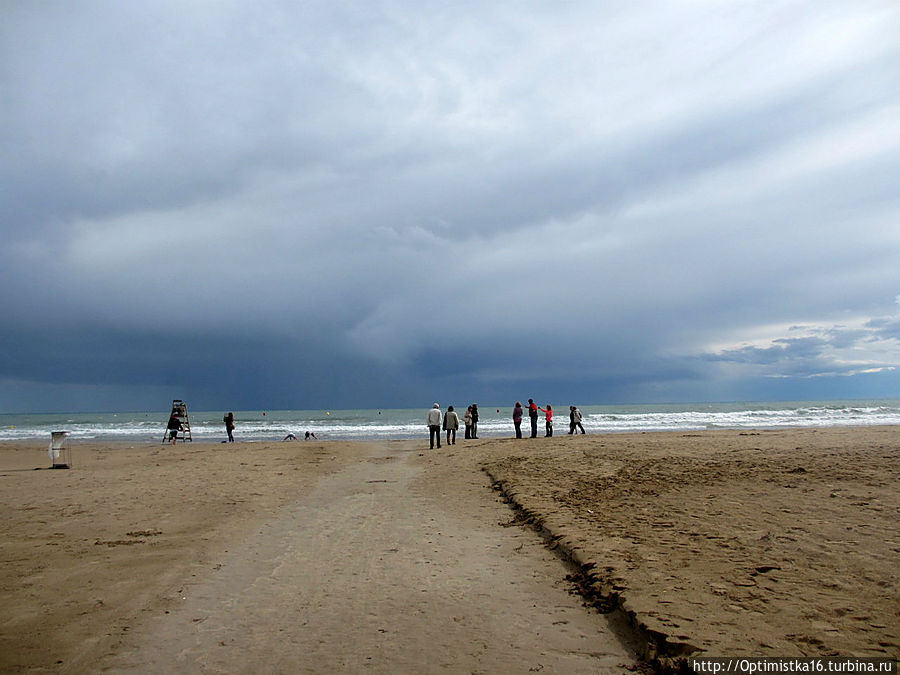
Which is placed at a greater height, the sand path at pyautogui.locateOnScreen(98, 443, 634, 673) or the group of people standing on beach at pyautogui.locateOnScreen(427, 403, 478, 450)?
the group of people standing on beach at pyautogui.locateOnScreen(427, 403, 478, 450)

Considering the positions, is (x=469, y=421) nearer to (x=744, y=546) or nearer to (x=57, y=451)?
(x=57, y=451)

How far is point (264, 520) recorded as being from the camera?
9477 millimetres

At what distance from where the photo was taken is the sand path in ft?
13.5

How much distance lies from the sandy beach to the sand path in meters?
0.02

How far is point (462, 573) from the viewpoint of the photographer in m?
6.23

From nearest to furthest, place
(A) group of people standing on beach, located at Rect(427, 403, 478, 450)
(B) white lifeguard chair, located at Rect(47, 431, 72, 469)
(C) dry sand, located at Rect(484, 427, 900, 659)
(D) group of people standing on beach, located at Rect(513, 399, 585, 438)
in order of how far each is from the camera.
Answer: (C) dry sand, located at Rect(484, 427, 900, 659) < (B) white lifeguard chair, located at Rect(47, 431, 72, 469) < (A) group of people standing on beach, located at Rect(427, 403, 478, 450) < (D) group of people standing on beach, located at Rect(513, 399, 585, 438)

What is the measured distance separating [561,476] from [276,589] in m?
8.41

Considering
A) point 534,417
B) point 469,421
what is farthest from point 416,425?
point 534,417

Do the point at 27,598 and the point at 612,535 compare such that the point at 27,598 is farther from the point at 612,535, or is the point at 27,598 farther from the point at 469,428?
the point at 469,428

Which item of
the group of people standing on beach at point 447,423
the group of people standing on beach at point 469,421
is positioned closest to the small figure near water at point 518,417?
the group of people standing on beach at point 469,421

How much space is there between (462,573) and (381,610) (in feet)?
4.48

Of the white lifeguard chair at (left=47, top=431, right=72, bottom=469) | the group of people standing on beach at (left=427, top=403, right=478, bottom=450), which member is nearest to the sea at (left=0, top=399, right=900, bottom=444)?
the group of people standing on beach at (left=427, top=403, right=478, bottom=450)

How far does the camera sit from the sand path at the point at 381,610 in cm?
411

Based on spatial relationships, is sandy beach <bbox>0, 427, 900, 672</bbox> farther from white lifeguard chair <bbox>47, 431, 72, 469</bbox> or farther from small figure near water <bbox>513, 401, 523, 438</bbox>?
small figure near water <bbox>513, 401, 523, 438</bbox>
